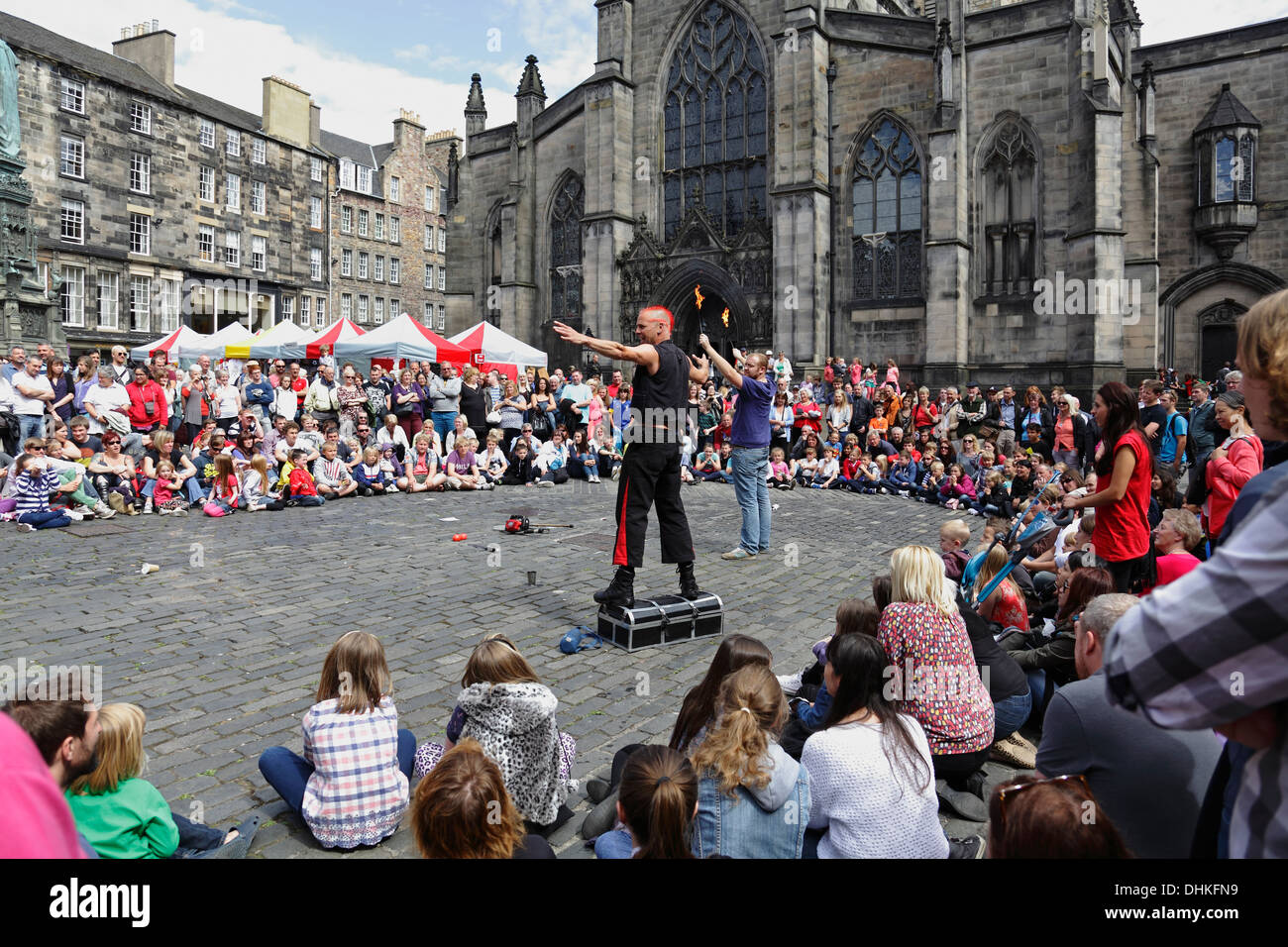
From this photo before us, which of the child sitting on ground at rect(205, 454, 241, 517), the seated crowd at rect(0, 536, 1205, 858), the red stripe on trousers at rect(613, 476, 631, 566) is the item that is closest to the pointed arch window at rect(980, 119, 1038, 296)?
the child sitting on ground at rect(205, 454, 241, 517)

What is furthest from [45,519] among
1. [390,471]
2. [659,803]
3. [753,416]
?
[659,803]

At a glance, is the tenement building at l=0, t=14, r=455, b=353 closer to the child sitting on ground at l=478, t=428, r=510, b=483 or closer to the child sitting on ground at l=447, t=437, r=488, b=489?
the child sitting on ground at l=447, t=437, r=488, b=489

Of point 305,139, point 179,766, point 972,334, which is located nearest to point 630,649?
point 179,766

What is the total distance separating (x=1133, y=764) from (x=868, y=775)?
0.89 meters

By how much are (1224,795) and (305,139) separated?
181 ft

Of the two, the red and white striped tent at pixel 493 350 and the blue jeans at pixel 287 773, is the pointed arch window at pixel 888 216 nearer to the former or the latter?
the red and white striped tent at pixel 493 350

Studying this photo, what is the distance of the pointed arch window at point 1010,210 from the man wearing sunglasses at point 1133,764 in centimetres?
2320

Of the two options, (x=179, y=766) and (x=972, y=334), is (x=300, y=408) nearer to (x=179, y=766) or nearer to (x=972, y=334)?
(x=179, y=766)

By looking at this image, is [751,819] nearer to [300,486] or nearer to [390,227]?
[300,486]

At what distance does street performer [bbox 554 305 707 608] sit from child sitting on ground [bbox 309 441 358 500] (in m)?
9.54

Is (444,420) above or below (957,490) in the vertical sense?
above

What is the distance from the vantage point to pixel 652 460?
6.65m

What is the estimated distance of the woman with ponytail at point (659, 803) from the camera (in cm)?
265
